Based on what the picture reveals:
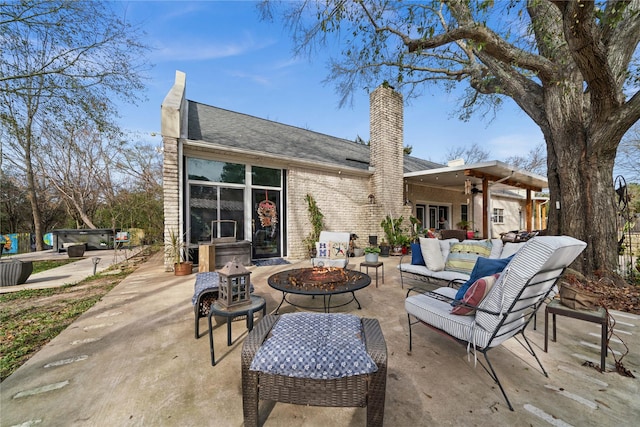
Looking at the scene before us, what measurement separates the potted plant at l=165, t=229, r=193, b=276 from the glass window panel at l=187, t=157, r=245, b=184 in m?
1.61

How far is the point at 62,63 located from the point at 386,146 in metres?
8.62

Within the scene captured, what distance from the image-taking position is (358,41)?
623 cm

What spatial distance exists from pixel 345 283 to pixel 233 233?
15.3ft

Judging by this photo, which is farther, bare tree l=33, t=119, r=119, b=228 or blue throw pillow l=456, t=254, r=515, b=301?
bare tree l=33, t=119, r=119, b=228

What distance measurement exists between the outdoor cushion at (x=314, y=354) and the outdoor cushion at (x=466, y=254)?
2.90m

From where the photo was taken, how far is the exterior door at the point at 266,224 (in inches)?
285

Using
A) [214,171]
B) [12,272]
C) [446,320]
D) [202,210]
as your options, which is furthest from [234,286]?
[12,272]

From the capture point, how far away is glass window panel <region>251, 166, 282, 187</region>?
7238 millimetres

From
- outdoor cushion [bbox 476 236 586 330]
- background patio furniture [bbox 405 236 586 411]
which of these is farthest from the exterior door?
outdoor cushion [bbox 476 236 586 330]

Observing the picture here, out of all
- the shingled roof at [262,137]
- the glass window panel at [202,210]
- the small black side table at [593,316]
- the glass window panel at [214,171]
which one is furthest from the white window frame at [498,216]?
the glass window panel at [202,210]

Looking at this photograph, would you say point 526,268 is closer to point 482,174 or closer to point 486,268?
point 486,268

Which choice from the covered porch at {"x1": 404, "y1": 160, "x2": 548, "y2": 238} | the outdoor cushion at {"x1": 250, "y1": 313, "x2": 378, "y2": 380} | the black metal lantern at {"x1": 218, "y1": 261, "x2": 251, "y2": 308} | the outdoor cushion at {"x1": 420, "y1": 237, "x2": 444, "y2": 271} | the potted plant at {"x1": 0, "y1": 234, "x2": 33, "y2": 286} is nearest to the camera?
the outdoor cushion at {"x1": 250, "y1": 313, "x2": 378, "y2": 380}

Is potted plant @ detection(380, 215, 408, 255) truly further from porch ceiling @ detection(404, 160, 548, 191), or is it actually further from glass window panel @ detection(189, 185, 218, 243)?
glass window panel @ detection(189, 185, 218, 243)

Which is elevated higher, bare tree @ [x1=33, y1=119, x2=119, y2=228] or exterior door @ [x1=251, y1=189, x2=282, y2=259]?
bare tree @ [x1=33, y1=119, x2=119, y2=228]
